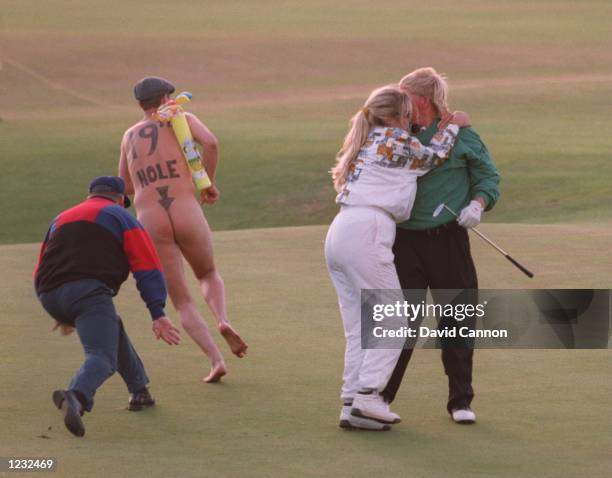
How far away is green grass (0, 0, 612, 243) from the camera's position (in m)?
26.4

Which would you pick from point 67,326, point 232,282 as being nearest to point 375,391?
point 67,326

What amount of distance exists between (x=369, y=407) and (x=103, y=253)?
1.56 metres

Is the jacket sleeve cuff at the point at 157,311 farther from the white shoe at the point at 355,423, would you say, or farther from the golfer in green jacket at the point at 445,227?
the golfer in green jacket at the point at 445,227

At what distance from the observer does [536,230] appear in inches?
645

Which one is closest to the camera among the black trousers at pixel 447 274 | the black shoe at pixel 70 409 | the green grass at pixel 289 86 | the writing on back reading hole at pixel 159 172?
the black shoe at pixel 70 409

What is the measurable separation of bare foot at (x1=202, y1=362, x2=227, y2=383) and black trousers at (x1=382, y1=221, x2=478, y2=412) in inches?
59.6

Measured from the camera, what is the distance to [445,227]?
7516 millimetres

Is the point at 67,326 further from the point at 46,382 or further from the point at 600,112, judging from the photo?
the point at 600,112

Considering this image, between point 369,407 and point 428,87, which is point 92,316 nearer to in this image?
point 369,407

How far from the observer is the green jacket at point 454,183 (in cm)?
747

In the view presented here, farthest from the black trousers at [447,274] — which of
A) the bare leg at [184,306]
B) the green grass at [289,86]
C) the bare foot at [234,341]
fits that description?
the green grass at [289,86]

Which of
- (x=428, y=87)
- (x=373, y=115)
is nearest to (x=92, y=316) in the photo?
(x=373, y=115)

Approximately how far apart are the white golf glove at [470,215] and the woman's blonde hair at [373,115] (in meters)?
0.56

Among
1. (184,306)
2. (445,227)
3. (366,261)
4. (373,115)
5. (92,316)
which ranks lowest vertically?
(184,306)
